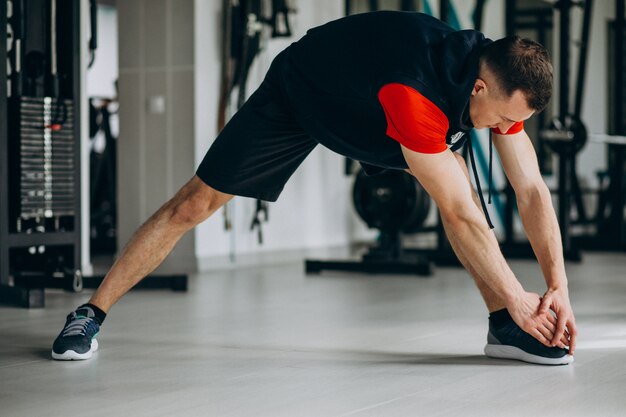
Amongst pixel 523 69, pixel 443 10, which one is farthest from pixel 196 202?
pixel 443 10

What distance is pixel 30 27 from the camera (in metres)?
4.32

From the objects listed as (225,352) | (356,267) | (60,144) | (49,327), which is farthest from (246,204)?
(225,352)

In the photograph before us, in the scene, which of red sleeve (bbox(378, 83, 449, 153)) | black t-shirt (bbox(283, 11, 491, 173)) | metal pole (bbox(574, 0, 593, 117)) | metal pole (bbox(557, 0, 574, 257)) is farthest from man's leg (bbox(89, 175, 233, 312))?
metal pole (bbox(574, 0, 593, 117))

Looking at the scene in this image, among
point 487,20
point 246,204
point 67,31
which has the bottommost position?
point 246,204

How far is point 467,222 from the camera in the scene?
→ 89.8 inches

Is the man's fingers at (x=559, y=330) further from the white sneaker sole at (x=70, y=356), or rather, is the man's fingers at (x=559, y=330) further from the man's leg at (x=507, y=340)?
the white sneaker sole at (x=70, y=356)

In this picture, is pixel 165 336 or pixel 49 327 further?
pixel 49 327

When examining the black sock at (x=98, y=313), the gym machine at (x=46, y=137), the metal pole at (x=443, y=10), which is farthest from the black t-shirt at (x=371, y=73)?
the metal pole at (x=443, y=10)

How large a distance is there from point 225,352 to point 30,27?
2.21 metres

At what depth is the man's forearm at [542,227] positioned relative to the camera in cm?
251

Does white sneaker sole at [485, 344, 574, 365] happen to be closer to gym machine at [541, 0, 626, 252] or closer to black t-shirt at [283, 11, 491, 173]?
black t-shirt at [283, 11, 491, 173]

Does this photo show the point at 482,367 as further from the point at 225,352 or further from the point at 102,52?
the point at 102,52

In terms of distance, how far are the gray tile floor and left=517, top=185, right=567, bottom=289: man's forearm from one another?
28 cm

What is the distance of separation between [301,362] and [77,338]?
24.2 inches
